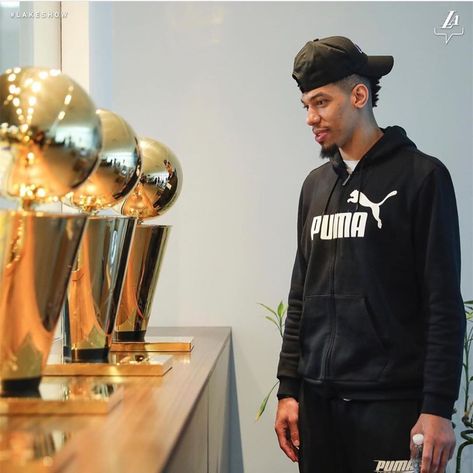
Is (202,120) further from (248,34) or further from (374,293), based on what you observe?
(374,293)

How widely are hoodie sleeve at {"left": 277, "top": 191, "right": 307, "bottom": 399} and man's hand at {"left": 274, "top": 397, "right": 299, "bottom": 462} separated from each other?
0.07 ft

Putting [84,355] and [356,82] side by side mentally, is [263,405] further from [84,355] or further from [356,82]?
[84,355]

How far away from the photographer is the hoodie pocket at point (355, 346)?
1.73m

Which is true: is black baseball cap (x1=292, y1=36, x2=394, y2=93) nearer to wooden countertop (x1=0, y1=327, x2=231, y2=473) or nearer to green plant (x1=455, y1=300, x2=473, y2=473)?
wooden countertop (x1=0, y1=327, x2=231, y2=473)

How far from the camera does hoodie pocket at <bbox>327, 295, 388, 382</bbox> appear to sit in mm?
1729

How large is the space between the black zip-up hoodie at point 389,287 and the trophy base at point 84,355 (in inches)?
23.4

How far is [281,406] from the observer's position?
1949 mm

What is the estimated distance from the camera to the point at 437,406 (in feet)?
5.33

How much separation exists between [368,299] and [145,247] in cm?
49

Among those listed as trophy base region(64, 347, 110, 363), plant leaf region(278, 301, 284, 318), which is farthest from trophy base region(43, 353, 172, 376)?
plant leaf region(278, 301, 284, 318)

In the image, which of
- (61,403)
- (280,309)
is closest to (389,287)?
(61,403)

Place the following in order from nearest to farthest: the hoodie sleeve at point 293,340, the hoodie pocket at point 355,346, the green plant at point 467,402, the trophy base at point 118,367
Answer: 1. the trophy base at point 118,367
2. the hoodie pocket at point 355,346
3. the hoodie sleeve at point 293,340
4. the green plant at point 467,402

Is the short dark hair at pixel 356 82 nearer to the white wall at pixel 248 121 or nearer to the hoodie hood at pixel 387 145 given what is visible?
the hoodie hood at pixel 387 145

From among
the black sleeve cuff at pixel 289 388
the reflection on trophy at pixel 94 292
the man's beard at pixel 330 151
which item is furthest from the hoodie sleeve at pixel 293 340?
the reflection on trophy at pixel 94 292
